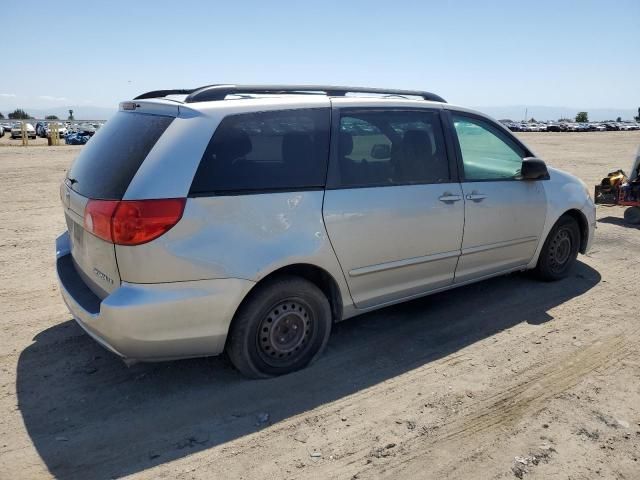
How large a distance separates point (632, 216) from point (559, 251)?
365 cm

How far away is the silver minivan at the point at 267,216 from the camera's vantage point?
9.75ft

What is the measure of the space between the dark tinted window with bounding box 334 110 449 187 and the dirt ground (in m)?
1.29

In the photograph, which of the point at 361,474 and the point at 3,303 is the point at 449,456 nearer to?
the point at 361,474

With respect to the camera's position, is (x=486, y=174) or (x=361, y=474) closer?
(x=361, y=474)

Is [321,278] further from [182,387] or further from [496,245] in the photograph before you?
[496,245]

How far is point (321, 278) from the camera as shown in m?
3.69

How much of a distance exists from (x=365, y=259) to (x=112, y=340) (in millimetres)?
1742

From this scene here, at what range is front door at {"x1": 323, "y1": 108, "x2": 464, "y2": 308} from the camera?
143 inches

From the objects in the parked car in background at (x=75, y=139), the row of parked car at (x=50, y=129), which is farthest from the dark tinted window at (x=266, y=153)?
the parked car in background at (x=75, y=139)

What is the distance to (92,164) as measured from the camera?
345cm

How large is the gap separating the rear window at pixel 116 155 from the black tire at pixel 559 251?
12.8 ft

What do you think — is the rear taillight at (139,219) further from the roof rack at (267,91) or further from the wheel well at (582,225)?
the wheel well at (582,225)

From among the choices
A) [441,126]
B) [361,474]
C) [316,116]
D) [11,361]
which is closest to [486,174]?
[441,126]

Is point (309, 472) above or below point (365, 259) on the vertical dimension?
below
